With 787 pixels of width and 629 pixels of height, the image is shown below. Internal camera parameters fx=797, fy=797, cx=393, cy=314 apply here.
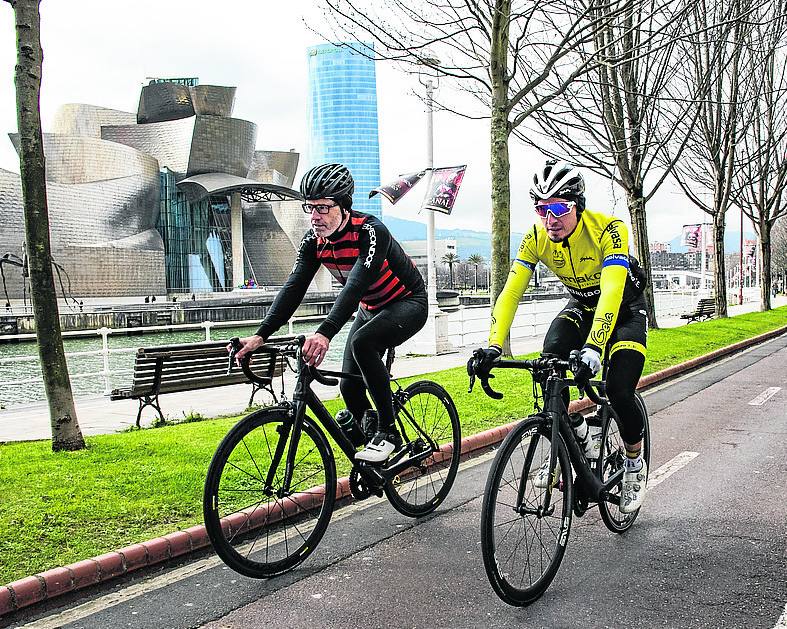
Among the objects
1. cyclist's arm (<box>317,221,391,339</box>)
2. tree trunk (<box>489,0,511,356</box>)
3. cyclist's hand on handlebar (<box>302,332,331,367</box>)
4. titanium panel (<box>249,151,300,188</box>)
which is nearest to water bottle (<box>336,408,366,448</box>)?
cyclist's arm (<box>317,221,391,339</box>)

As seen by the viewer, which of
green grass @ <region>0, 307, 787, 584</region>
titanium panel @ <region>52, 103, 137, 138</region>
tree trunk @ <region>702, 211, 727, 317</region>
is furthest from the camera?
titanium panel @ <region>52, 103, 137, 138</region>

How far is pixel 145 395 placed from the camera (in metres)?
10.8

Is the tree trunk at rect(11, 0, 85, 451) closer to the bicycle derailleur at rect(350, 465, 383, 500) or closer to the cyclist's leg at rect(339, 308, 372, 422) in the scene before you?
the cyclist's leg at rect(339, 308, 372, 422)

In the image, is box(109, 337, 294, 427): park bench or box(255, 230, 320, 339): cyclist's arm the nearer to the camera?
box(255, 230, 320, 339): cyclist's arm

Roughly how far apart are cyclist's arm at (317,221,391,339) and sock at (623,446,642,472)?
2025 millimetres

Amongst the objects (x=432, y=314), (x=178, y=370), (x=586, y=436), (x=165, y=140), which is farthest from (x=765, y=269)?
(x=165, y=140)

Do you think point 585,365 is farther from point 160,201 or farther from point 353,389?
point 160,201

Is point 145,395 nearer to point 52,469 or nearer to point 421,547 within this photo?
point 52,469

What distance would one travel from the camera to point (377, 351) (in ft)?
17.0

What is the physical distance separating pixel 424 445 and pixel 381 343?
3.50 ft

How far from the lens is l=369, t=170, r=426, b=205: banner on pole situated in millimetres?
20253

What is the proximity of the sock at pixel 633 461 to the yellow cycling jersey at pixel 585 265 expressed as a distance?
3.25 ft

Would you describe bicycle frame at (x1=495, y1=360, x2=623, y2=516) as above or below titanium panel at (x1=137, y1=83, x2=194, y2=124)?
below

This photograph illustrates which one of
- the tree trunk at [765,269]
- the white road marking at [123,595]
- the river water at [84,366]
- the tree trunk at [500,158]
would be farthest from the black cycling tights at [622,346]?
the tree trunk at [765,269]
